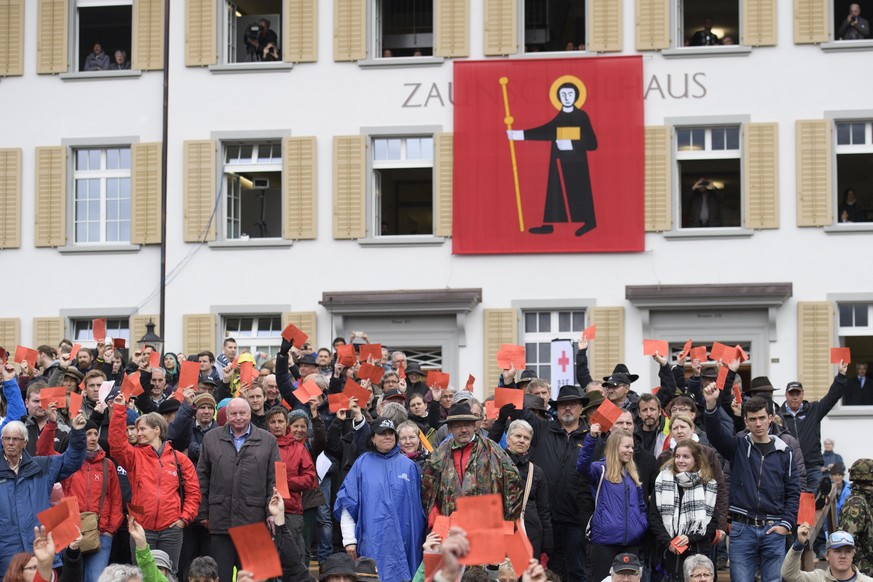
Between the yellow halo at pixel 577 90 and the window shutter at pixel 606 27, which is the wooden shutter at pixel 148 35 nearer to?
the yellow halo at pixel 577 90

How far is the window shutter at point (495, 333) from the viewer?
25.6 m

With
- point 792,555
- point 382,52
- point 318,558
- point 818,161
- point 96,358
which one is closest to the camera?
point 792,555

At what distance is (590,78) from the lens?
25.8 meters

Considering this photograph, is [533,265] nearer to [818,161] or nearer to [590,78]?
[590,78]

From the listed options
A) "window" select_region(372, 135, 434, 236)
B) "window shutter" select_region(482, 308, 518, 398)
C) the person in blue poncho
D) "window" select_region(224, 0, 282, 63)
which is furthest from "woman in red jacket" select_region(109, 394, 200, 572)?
"window" select_region(224, 0, 282, 63)

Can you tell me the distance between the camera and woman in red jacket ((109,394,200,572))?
43.7 ft

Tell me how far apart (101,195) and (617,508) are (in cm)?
1677

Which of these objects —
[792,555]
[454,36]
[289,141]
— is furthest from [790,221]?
[792,555]

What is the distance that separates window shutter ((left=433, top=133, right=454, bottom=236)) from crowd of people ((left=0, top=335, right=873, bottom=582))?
1092 cm

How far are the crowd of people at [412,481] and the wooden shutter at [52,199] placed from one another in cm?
1268

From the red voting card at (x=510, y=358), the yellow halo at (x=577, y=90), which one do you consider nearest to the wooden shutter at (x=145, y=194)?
the yellow halo at (x=577, y=90)

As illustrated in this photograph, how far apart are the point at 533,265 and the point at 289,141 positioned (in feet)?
14.9

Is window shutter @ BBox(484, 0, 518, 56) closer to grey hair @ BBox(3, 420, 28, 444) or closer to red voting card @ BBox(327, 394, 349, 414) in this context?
red voting card @ BBox(327, 394, 349, 414)

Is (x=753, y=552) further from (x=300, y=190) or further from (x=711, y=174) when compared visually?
(x=300, y=190)
